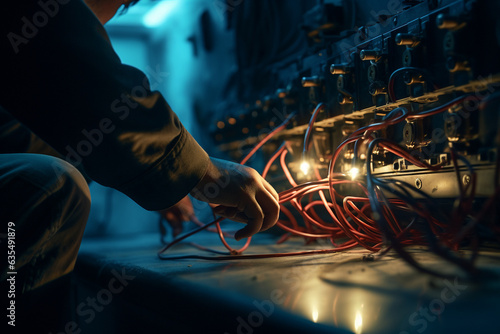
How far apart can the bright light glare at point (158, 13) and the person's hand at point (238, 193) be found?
5.34ft

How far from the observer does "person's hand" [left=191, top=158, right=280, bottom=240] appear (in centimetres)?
75

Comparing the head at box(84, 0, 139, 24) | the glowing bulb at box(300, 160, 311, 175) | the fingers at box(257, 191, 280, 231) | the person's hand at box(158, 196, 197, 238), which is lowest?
the person's hand at box(158, 196, 197, 238)

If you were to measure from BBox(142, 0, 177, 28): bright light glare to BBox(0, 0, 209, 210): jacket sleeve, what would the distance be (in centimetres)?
159

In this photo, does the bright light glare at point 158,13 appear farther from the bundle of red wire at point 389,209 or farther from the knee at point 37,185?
the knee at point 37,185

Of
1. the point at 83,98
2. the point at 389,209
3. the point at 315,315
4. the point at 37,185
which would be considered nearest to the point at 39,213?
the point at 37,185

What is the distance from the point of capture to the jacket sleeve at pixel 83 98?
24.1 inches

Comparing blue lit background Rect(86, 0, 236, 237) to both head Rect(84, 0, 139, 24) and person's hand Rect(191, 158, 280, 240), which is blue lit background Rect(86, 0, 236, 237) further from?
person's hand Rect(191, 158, 280, 240)

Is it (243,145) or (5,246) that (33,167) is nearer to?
(5,246)

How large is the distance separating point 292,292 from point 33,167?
46 centimetres

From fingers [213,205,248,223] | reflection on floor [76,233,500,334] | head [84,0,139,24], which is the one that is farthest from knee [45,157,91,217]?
head [84,0,139,24]

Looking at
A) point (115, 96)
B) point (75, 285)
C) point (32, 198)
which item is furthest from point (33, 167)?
point (75, 285)

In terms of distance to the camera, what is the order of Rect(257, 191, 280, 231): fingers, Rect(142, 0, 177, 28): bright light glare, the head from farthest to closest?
Rect(142, 0, 177, 28): bright light glare, the head, Rect(257, 191, 280, 231): fingers

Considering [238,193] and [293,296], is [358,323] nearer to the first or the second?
[293,296]

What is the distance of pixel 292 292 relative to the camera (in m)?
0.51
